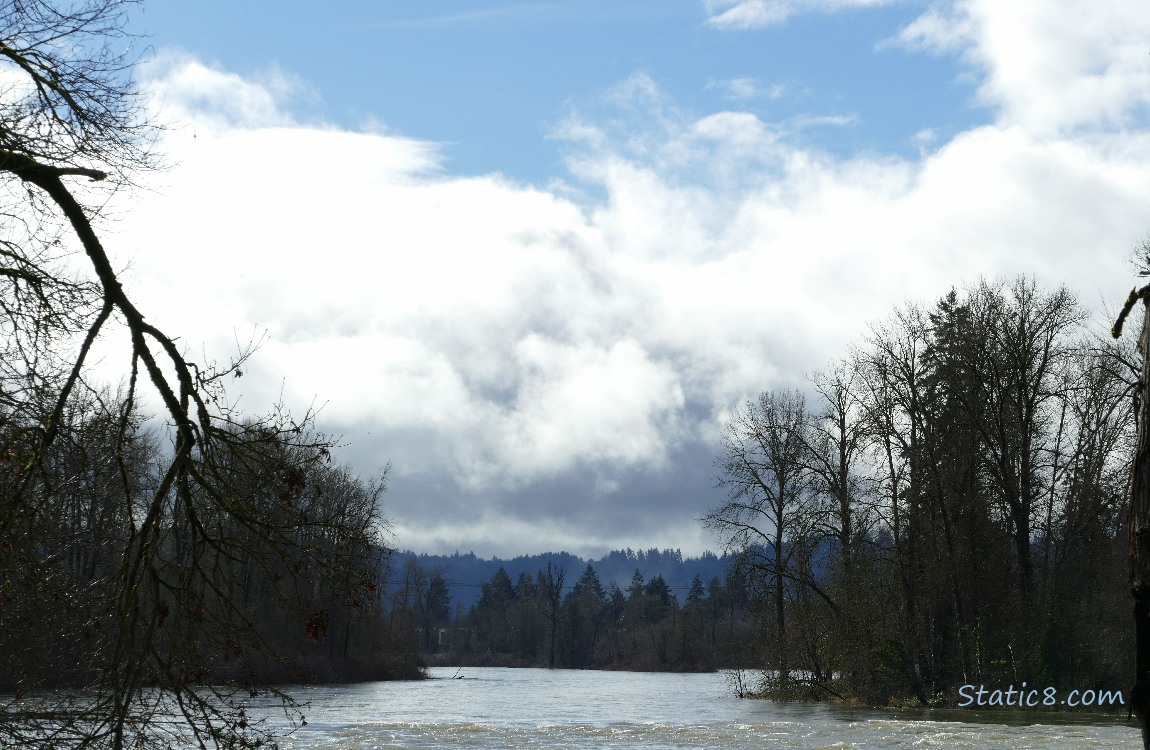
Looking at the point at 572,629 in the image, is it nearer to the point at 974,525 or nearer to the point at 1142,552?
the point at 974,525

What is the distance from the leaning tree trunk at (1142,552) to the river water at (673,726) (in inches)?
884

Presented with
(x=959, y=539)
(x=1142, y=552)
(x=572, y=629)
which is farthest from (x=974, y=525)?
(x=572, y=629)

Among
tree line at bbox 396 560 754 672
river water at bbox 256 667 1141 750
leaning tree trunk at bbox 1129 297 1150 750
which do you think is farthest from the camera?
tree line at bbox 396 560 754 672

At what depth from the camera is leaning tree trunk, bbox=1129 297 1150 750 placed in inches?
113

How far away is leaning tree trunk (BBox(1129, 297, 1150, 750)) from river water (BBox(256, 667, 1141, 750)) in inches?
884

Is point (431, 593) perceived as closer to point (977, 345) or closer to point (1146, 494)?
point (977, 345)

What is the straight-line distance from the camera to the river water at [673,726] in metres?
25.3

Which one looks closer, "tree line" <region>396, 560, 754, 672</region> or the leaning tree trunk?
the leaning tree trunk

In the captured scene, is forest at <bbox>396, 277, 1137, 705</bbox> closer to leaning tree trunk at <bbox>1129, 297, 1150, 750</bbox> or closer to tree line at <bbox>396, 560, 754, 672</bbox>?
leaning tree trunk at <bbox>1129, 297, 1150, 750</bbox>

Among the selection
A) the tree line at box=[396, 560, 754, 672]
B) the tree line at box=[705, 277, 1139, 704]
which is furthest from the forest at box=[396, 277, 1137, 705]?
the tree line at box=[396, 560, 754, 672]

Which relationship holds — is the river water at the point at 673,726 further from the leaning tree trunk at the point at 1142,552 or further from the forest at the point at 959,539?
the leaning tree trunk at the point at 1142,552

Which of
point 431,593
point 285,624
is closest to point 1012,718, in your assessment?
point 285,624

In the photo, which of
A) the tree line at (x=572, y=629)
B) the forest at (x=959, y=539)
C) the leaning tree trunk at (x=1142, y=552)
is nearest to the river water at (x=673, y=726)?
the forest at (x=959, y=539)

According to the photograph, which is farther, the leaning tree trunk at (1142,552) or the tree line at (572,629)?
the tree line at (572,629)
